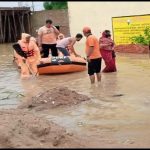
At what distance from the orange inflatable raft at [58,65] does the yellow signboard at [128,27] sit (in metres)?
7.48

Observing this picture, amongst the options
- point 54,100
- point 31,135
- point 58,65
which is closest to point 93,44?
point 54,100

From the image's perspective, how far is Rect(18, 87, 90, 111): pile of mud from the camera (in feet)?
30.1

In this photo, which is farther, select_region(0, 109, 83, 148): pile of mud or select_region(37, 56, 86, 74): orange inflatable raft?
select_region(37, 56, 86, 74): orange inflatable raft

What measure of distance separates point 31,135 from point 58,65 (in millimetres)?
8549

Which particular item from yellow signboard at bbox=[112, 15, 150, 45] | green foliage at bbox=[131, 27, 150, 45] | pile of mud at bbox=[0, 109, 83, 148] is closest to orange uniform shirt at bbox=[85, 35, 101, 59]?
pile of mud at bbox=[0, 109, 83, 148]

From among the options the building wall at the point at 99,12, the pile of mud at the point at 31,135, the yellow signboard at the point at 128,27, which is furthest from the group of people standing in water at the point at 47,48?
the building wall at the point at 99,12

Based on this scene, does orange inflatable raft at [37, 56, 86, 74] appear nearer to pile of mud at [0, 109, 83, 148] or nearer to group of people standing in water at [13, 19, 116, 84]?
group of people standing in water at [13, 19, 116, 84]

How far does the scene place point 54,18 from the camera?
1485 inches

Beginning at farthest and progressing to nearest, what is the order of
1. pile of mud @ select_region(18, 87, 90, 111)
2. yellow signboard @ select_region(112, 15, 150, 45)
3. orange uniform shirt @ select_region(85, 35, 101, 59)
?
yellow signboard @ select_region(112, 15, 150, 45) → orange uniform shirt @ select_region(85, 35, 101, 59) → pile of mud @ select_region(18, 87, 90, 111)

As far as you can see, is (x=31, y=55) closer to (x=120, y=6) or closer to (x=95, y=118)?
(x=95, y=118)

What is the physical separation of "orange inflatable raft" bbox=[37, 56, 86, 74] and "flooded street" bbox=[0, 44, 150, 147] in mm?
A: 214

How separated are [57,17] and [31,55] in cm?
2312

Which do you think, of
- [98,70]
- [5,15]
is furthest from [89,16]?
[98,70]

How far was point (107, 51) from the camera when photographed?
1387 cm
